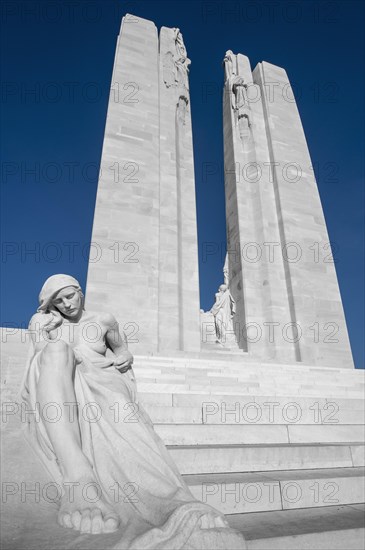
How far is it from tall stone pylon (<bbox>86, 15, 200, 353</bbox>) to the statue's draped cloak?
5682 mm

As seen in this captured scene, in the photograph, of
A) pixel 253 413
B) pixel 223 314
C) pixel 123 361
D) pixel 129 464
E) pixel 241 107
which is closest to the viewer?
pixel 129 464

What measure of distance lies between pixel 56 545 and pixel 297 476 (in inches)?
70.8

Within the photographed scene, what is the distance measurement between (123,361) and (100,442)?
0.66 meters

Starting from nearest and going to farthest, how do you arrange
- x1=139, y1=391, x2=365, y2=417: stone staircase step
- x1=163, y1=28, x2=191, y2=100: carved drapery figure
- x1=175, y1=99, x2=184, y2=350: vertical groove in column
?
x1=139, y1=391, x2=365, y2=417: stone staircase step < x1=175, y1=99, x2=184, y2=350: vertical groove in column < x1=163, y1=28, x2=191, y2=100: carved drapery figure

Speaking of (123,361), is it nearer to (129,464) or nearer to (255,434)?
(129,464)

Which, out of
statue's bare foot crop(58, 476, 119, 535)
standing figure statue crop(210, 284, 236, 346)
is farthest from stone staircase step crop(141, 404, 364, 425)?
standing figure statue crop(210, 284, 236, 346)

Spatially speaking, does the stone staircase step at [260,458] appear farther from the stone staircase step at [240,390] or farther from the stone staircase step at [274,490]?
the stone staircase step at [240,390]

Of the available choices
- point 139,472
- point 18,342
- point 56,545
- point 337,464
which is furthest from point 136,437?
point 18,342

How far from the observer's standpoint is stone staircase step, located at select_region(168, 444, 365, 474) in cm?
263

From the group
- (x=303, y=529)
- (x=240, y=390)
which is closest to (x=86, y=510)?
(x=303, y=529)

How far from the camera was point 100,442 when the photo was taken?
196cm

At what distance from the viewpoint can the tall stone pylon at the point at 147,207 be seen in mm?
8422

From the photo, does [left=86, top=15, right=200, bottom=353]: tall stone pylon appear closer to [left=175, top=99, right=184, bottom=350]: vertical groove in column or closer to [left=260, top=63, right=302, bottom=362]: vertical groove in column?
[left=175, top=99, right=184, bottom=350]: vertical groove in column

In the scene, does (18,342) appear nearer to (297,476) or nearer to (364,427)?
(297,476)
